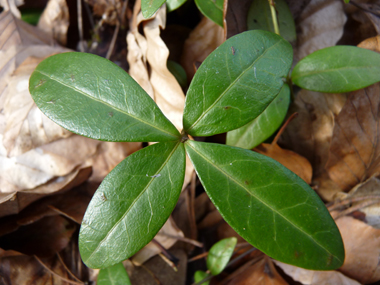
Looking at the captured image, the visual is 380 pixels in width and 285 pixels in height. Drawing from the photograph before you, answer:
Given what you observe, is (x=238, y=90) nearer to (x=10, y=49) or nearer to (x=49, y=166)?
(x=49, y=166)

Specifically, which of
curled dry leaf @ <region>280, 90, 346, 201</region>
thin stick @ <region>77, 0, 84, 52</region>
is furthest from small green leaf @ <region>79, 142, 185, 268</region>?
thin stick @ <region>77, 0, 84, 52</region>

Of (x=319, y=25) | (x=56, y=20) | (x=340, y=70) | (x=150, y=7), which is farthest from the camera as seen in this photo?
(x=56, y=20)

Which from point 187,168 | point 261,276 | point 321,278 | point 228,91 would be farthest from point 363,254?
point 228,91

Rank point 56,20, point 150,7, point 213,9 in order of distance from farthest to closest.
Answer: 1. point 56,20
2. point 213,9
3. point 150,7

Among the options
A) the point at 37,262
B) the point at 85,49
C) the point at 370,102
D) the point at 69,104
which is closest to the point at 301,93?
the point at 370,102

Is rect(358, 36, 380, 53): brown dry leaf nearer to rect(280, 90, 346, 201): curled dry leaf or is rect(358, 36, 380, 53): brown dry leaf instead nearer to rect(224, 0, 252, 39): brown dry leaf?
rect(280, 90, 346, 201): curled dry leaf

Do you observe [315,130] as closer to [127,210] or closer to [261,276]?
[261,276]
